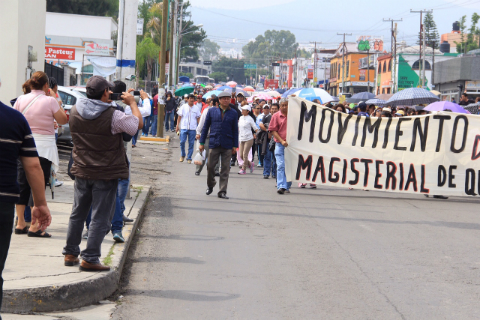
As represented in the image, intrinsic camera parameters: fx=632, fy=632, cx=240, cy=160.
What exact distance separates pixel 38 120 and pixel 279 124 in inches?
265

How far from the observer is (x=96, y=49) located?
148ft

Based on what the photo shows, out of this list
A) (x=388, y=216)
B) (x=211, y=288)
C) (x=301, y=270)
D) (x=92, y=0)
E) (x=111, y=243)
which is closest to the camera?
(x=211, y=288)

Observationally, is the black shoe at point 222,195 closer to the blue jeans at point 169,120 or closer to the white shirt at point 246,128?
the white shirt at point 246,128

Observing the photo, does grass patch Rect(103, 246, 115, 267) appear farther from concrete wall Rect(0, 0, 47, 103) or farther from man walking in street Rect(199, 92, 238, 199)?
concrete wall Rect(0, 0, 47, 103)

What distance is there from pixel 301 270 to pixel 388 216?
166 inches

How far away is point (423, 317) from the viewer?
517 centimetres

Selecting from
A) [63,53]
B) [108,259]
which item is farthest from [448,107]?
[63,53]

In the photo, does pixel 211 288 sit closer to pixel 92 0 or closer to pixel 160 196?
pixel 160 196

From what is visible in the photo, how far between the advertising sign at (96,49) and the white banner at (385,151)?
3457cm

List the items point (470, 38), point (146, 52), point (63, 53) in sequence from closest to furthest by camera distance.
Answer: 1. point (63, 53)
2. point (146, 52)
3. point (470, 38)

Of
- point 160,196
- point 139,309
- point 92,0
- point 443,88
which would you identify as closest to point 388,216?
point 160,196

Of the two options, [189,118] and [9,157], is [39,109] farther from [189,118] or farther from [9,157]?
[189,118]

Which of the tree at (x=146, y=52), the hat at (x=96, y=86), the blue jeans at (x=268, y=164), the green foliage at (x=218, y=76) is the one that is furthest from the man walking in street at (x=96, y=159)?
the green foliage at (x=218, y=76)

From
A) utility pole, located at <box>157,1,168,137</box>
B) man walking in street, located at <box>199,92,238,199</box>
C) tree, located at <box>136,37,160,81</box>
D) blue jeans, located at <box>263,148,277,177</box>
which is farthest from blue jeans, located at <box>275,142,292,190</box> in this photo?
tree, located at <box>136,37,160,81</box>
